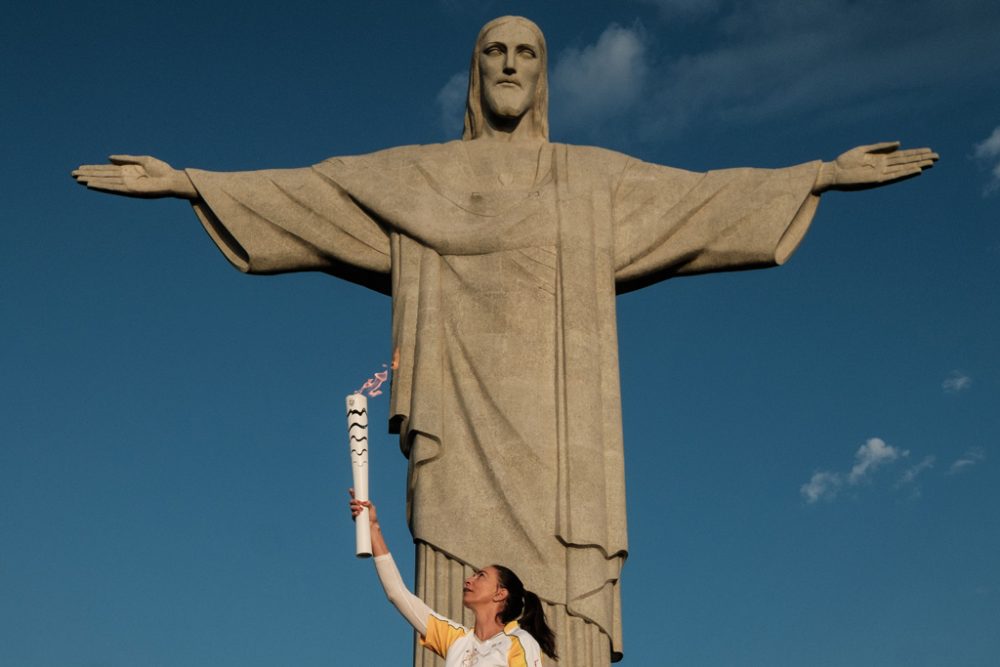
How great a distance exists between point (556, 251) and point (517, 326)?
0.77 meters

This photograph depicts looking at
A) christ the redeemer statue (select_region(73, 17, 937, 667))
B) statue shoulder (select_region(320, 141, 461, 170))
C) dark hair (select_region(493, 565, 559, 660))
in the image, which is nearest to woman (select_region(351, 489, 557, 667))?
dark hair (select_region(493, 565, 559, 660))

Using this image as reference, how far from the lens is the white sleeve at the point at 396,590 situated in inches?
372

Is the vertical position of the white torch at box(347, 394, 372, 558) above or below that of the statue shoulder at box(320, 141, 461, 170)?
below

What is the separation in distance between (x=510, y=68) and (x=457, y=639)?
7.38m

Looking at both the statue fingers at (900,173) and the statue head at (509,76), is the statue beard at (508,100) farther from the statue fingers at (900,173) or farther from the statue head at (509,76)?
the statue fingers at (900,173)

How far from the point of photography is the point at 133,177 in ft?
49.9

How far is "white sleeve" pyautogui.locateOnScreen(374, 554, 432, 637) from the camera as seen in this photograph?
31.0ft

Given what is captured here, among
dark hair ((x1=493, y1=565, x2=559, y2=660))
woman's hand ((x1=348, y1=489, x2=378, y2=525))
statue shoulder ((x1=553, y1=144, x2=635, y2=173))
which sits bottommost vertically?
dark hair ((x1=493, y1=565, x2=559, y2=660))

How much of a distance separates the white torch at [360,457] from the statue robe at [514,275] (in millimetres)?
3852

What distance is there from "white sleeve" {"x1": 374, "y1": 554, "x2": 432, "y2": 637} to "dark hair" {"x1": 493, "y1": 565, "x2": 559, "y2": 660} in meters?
0.49

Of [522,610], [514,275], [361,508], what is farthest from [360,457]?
[514,275]

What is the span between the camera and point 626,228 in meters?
15.3

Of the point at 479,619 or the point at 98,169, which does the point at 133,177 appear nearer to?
the point at 98,169

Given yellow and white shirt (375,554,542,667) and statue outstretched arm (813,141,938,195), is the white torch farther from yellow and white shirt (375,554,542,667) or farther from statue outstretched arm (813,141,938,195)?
→ statue outstretched arm (813,141,938,195)
